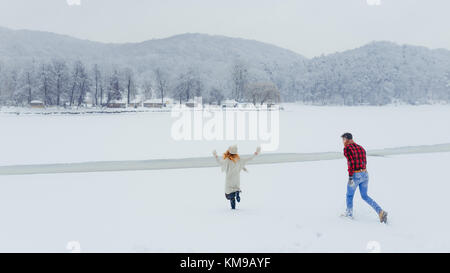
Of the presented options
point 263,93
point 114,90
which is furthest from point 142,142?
point 114,90

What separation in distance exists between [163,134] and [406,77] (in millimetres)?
98446

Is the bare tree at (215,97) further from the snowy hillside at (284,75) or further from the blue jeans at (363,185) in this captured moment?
the blue jeans at (363,185)

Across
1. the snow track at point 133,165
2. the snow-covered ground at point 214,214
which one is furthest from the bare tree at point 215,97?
the snow-covered ground at point 214,214

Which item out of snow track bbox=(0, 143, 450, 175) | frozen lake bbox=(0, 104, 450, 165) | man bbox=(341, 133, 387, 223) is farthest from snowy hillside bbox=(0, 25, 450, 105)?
man bbox=(341, 133, 387, 223)

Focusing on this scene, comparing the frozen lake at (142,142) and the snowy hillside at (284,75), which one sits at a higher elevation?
the snowy hillside at (284,75)

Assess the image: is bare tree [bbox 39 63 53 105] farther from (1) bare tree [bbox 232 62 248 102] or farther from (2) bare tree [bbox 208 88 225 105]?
(1) bare tree [bbox 232 62 248 102]

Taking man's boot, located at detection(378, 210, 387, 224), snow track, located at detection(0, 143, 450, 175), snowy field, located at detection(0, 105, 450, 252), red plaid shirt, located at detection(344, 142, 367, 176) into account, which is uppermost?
red plaid shirt, located at detection(344, 142, 367, 176)

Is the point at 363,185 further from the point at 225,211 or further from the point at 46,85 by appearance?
the point at 46,85

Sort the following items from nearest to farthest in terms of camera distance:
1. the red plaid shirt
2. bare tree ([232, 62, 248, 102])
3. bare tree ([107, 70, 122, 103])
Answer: the red plaid shirt < bare tree ([107, 70, 122, 103]) < bare tree ([232, 62, 248, 102])

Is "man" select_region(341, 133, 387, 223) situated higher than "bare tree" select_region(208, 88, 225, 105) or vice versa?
"bare tree" select_region(208, 88, 225, 105)

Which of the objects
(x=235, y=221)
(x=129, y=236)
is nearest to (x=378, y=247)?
(x=235, y=221)

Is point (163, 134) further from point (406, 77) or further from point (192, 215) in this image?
point (406, 77)

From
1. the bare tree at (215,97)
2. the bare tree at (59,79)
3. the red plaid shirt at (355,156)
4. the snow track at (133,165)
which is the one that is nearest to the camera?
the red plaid shirt at (355,156)

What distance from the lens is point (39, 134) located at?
91.1 feet
